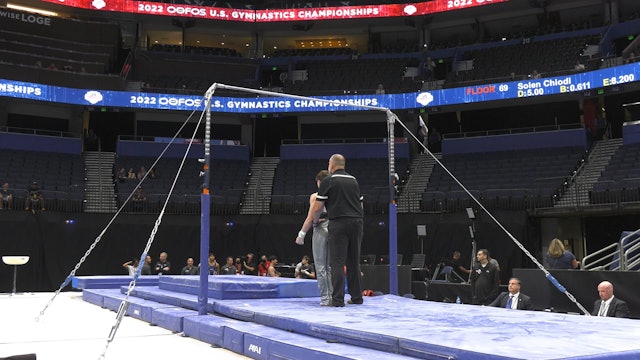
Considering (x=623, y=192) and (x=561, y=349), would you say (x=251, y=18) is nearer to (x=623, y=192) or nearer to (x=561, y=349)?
(x=623, y=192)

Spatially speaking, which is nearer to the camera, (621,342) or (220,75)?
(621,342)

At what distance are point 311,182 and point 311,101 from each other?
148 inches

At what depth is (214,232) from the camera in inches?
923

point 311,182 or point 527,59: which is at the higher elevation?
point 527,59

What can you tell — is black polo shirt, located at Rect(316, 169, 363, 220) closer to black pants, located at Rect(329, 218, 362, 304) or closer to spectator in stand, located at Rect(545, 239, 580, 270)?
black pants, located at Rect(329, 218, 362, 304)

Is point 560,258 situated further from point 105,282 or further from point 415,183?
point 415,183

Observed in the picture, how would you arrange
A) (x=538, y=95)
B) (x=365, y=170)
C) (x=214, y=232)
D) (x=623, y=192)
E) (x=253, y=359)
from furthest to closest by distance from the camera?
(x=365, y=170), (x=538, y=95), (x=214, y=232), (x=623, y=192), (x=253, y=359)

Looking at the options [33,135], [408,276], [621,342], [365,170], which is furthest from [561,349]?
[33,135]

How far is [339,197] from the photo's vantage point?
23.4 ft

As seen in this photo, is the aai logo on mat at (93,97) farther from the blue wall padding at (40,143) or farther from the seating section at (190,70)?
the seating section at (190,70)

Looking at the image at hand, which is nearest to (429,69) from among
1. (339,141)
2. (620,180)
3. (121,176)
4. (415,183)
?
(339,141)

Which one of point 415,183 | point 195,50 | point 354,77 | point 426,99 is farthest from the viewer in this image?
point 195,50

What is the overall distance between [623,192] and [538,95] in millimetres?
8115

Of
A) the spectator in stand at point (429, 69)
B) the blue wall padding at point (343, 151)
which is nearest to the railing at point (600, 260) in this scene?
the blue wall padding at point (343, 151)
